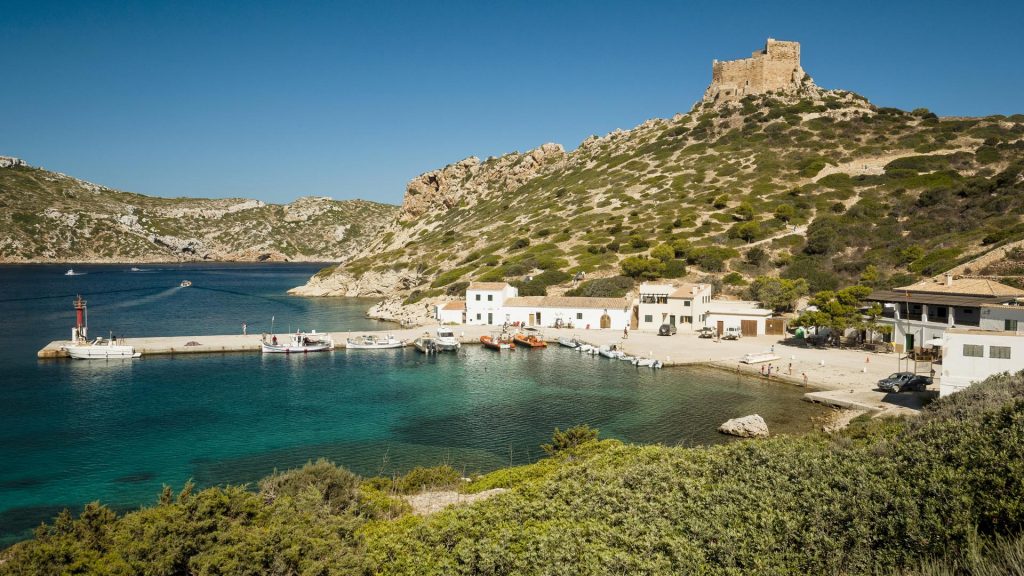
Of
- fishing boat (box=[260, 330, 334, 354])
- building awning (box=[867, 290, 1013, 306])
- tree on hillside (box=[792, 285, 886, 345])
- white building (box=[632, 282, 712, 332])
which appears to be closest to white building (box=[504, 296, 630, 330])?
white building (box=[632, 282, 712, 332])

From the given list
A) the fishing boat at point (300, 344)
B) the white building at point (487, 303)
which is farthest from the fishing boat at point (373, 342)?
the white building at point (487, 303)

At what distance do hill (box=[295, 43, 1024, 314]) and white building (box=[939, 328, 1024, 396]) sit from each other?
31.2 meters

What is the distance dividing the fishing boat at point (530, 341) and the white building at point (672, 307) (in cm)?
1109

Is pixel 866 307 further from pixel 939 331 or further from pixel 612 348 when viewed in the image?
pixel 612 348

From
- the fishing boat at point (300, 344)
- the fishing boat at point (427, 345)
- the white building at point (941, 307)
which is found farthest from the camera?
the fishing boat at point (427, 345)

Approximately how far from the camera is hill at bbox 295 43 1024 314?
64062mm

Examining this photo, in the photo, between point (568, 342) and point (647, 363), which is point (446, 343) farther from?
point (647, 363)

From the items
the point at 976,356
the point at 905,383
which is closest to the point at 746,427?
the point at 976,356

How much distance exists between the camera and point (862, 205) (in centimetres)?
7306

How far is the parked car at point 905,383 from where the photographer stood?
30.5 metres

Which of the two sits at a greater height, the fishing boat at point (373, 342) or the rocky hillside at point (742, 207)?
the rocky hillside at point (742, 207)

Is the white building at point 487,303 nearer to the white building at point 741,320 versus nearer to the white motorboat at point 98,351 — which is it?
the white building at point 741,320

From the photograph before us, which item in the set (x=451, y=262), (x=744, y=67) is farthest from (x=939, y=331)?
(x=744, y=67)

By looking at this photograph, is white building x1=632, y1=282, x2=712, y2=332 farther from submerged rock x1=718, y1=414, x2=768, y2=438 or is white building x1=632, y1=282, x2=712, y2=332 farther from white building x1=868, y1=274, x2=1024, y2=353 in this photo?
submerged rock x1=718, y1=414, x2=768, y2=438
